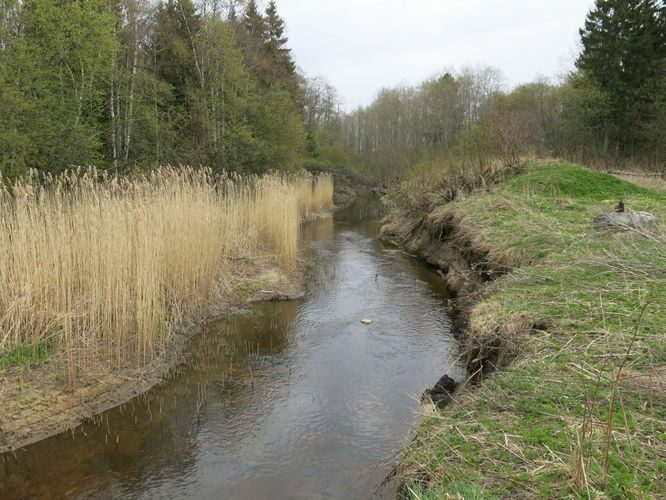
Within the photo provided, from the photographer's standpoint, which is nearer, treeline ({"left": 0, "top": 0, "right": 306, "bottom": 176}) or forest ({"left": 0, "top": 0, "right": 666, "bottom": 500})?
forest ({"left": 0, "top": 0, "right": 666, "bottom": 500})

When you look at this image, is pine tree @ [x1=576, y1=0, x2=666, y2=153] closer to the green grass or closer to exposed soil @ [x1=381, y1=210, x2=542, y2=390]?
exposed soil @ [x1=381, y1=210, x2=542, y2=390]

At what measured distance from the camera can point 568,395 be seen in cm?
281

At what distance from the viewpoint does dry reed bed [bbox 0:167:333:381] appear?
4.02 metres

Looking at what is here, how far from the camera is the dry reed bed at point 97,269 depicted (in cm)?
402

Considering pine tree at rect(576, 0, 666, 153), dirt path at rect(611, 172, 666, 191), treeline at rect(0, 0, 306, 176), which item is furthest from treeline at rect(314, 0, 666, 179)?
treeline at rect(0, 0, 306, 176)

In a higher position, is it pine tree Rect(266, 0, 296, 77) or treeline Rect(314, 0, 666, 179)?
pine tree Rect(266, 0, 296, 77)

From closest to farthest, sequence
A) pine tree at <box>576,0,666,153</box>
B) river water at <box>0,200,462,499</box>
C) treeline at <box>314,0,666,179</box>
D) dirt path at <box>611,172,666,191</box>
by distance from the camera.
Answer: river water at <box>0,200,462,499</box>, dirt path at <box>611,172,666,191</box>, treeline at <box>314,0,666,179</box>, pine tree at <box>576,0,666,153</box>

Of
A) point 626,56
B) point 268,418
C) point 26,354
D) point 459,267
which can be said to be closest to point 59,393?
point 26,354

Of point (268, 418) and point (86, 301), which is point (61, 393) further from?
point (268, 418)

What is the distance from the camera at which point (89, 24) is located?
33.8 ft

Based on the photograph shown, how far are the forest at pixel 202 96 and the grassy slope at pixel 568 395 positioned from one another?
8.27 meters

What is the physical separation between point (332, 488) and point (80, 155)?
30.5 feet

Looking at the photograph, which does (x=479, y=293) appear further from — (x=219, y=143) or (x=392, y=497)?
(x=219, y=143)

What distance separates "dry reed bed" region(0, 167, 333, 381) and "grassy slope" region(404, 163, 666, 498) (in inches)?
121
